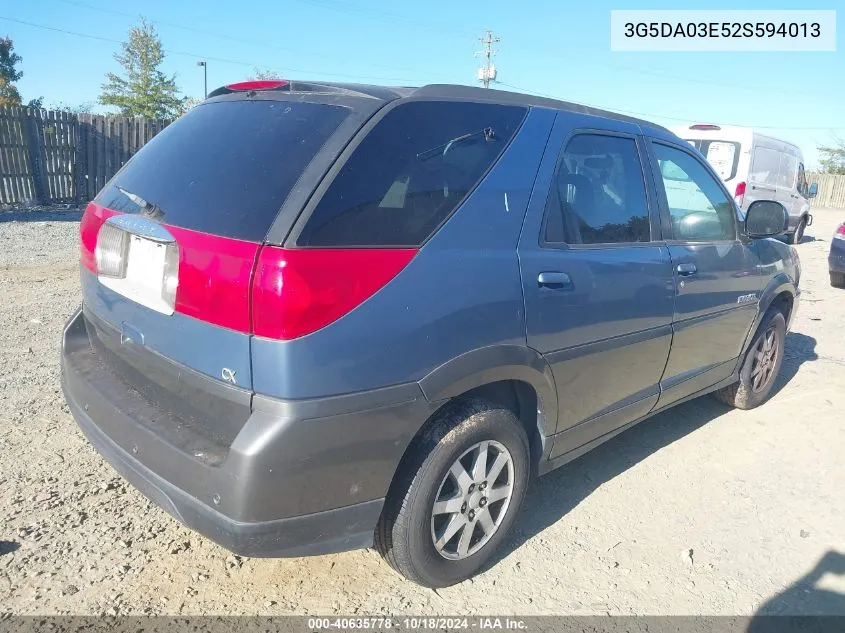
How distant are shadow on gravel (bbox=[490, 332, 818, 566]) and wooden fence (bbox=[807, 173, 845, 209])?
109 ft

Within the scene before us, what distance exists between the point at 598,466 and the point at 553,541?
867 mm

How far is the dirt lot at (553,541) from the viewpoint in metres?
2.38

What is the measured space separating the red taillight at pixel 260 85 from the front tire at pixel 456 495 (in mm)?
1408

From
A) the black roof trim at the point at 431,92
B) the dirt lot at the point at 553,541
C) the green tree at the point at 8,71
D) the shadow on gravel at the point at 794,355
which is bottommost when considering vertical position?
the dirt lot at the point at 553,541

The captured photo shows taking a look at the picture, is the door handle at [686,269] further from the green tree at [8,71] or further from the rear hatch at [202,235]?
the green tree at [8,71]

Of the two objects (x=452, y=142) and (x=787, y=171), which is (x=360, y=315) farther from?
(x=787, y=171)

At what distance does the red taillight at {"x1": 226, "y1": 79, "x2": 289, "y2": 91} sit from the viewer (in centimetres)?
247

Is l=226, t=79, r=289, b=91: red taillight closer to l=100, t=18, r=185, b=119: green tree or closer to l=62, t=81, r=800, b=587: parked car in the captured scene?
l=62, t=81, r=800, b=587: parked car

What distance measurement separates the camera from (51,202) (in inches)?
504

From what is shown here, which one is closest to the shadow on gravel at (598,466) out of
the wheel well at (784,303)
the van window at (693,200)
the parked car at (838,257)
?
the wheel well at (784,303)

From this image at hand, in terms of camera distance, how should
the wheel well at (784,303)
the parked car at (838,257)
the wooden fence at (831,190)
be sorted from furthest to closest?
the wooden fence at (831,190) → the parked car at (838,257) → the wheel well at (784,303)

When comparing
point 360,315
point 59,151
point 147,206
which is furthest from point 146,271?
point 59,151

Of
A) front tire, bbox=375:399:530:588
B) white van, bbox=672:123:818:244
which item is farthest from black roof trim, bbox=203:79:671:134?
white van, bbox=672:123:818:244

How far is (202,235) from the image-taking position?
2.00m
